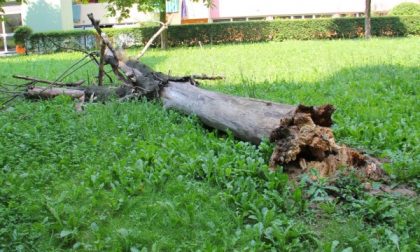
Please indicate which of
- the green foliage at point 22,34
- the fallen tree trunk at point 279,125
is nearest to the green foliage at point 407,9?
the green foliage at point 22,34

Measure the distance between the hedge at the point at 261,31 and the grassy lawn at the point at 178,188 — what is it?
20078 mm

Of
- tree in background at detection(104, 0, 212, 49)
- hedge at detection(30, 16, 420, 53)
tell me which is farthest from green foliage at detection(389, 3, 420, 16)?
tree in background at detection(104, 0, 212, 49)

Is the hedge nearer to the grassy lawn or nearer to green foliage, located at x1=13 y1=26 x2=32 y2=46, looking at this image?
green foliage, located at x1=13 y1=26 x2=32 y2=46

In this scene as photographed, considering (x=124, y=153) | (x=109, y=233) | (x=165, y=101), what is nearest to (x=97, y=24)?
(x=165, y=101)

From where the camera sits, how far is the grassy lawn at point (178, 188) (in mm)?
3332

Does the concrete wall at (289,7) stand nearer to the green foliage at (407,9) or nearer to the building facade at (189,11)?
the building facade at (189,11)

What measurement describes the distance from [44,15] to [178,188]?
30.9 metres

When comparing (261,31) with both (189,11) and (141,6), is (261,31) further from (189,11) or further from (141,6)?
(189,11)

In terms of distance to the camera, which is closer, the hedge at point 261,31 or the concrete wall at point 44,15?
the hedge at point 261,31

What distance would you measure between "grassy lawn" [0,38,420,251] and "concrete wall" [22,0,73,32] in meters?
27.1

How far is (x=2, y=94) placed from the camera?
8.77 meters

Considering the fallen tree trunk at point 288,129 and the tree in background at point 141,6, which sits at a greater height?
the tree in background at point 141,6

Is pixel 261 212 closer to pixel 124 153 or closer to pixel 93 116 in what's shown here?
pixel 124 153

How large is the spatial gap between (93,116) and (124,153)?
5.09 feet
